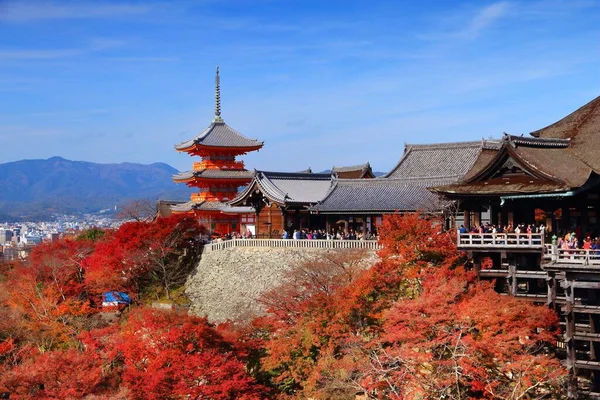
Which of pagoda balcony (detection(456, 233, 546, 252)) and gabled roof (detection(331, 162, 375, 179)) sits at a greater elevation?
gabled roof (detection(331, 162, 375, 179))

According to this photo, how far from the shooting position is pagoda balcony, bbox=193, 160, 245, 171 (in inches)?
1967

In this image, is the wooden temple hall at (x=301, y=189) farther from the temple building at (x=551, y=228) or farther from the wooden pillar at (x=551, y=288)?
the wooden pillar at (x=551, y=288)

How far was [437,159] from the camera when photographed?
1473 inches

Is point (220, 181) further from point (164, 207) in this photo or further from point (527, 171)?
point (527, 171)

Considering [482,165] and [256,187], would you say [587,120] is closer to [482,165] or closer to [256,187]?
[482,165]

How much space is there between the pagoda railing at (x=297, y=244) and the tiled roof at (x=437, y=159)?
5616mm

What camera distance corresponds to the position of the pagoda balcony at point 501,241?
2434 cm

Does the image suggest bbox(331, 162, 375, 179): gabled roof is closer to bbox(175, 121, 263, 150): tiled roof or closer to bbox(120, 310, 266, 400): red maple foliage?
bbox(175, 121, 263, 150): tiled roof

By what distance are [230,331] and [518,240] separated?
34.3 feet

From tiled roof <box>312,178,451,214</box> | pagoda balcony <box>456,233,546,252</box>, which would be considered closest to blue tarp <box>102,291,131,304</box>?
tiled roof <box>312,178,451,214</box>

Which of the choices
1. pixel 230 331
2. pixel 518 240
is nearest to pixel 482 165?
pixel 518 240

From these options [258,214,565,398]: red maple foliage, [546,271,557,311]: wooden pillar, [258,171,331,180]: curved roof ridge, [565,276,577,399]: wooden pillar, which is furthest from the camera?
[258,171,331,180]: curved roof ridge

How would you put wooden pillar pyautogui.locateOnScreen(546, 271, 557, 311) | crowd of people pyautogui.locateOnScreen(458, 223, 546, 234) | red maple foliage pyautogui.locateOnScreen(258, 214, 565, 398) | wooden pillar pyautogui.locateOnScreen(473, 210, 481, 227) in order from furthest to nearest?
wooden pillar pyautogui.locateOnScreen(473, 210, 481, 227)
crowd of people pyautogui.locateOnScreen(458, 223, 546, 234)
wooden pillar pyautogui.locateOnScreen(546, 271, 557, 311)
red maple foliage pyautogui.locateOnScreen(258, 214, 565, 398)

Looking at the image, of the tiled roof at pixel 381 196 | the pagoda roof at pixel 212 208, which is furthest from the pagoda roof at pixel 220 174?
the tiled roof at pixel 381 196
